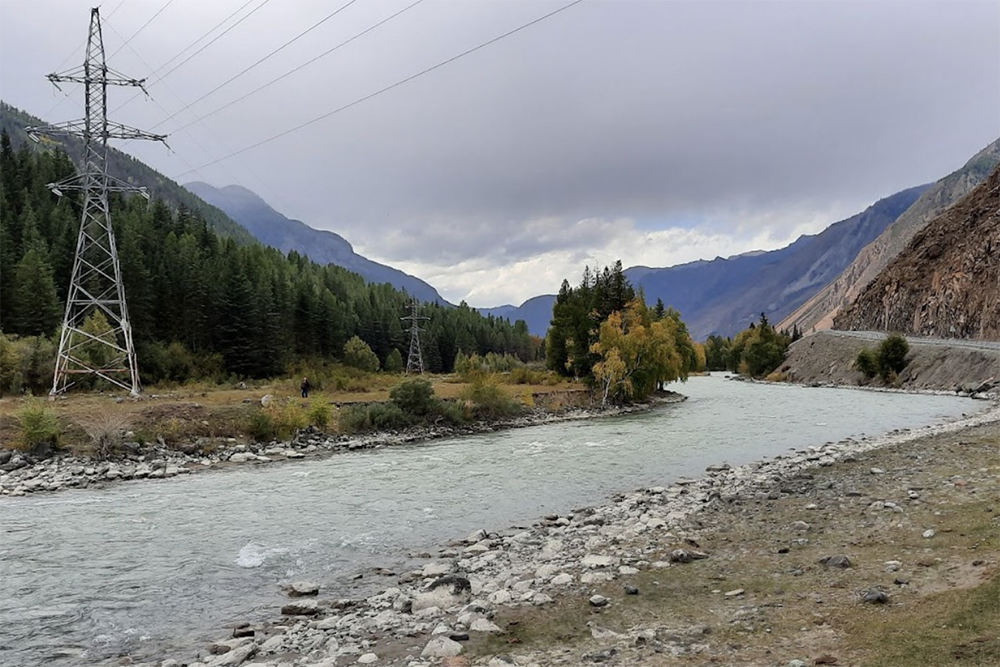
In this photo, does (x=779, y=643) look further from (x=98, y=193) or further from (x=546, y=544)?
(x=98, y=193)

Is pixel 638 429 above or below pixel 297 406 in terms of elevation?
below

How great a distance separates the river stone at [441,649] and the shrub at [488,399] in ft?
126

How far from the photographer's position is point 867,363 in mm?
81250

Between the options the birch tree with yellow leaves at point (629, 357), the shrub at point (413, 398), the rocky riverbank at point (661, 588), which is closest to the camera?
the rocky riverbank at point (661, 588)

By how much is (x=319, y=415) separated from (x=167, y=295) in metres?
43.4

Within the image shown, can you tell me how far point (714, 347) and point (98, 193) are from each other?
188 m

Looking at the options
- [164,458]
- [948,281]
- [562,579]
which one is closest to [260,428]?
[164,458]

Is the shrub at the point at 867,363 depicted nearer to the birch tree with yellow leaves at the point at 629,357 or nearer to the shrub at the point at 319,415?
the birch tree with yellow leaves at the point at 629,357

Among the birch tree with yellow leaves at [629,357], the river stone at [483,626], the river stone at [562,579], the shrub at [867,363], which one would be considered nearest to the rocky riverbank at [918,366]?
the shrub at [867,363]

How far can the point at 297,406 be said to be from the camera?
37781mm

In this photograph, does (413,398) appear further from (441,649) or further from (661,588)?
(441,649)

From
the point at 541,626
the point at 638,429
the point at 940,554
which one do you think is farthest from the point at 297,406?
the point at 940,554

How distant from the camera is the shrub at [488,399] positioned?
47.2m

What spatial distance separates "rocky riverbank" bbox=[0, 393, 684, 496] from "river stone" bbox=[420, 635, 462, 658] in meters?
Result: 21.3
